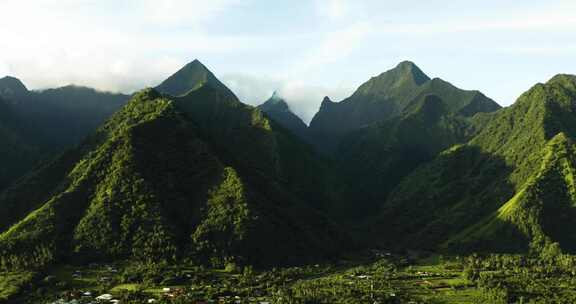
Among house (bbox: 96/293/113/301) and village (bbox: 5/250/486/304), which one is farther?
village (bbox: 5/250/486/304)

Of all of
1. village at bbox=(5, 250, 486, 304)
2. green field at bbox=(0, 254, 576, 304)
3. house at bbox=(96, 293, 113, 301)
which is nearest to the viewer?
house at bbox=(96, 293, 113, 301)

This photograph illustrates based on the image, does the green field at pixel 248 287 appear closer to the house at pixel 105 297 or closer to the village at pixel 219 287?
the village at pixel 219 287

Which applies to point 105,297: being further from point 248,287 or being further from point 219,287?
point 248,287

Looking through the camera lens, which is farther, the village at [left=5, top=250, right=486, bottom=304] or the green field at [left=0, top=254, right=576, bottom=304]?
the green field at [left=0, top=254, right=576, bottom=304]

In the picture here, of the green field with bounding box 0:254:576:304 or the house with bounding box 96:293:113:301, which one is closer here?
the house with bounding box 96:293:113:301

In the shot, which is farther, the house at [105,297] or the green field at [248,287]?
the green field at [248,287]

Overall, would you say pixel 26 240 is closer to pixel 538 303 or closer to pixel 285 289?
pixel 285 289

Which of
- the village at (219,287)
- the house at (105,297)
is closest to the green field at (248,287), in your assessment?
the village at (219,287)

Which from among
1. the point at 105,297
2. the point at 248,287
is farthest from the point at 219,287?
the point at 105,297

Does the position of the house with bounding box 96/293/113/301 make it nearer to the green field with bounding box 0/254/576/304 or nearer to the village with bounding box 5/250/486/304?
the village with bounding box 5/250/486/304

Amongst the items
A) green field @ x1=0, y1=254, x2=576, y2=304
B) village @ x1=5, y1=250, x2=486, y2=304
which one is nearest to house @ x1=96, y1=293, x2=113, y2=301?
village @ x1=5, y1=250, x2=486, y2=304

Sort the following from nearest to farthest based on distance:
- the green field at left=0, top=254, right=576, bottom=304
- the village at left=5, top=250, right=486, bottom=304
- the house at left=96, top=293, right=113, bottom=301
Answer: the house at left=96, top=293, right=113, bottom=301 → the village at left=5, top=250, right=486, bottom=304 → the green field at left=0, top=254, right=576, bottom=304
